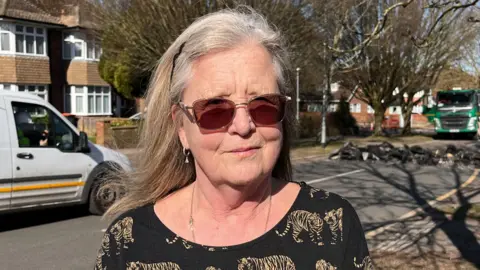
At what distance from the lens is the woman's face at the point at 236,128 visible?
65.4 inches

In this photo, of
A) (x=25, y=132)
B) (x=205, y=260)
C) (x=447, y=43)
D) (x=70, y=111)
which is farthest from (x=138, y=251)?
(x=70, y=111)

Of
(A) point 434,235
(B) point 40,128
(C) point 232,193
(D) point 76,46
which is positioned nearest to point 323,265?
(C) point 232,193

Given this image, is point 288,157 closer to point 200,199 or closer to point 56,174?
point 200,199

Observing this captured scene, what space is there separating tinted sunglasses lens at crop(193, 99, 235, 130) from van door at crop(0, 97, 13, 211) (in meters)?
6.37

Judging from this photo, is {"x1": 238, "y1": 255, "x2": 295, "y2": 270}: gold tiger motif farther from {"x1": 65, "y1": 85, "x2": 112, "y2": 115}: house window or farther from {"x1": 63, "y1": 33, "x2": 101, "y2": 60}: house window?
{"x1": 65, "y1": 85, "x2": 112, "y2": 115}: house window

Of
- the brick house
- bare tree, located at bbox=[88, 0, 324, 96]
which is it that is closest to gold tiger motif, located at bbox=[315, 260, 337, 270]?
bare tree, located at bbox=[88, 0, 324, 96]

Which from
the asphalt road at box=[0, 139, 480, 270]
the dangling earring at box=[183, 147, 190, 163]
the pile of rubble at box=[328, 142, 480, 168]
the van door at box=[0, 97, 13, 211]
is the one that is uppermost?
the dangling earring at box=[183, 147, 190, 163]

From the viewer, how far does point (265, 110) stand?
66.8 inches

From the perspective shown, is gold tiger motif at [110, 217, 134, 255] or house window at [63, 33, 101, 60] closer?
gold tiger motif at [110, 217, 134, 255]

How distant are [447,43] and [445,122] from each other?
5004 millimetres

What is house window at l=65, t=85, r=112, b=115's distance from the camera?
31.2 meters

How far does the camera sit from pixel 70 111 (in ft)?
103

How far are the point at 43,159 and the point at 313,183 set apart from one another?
6.41 metres

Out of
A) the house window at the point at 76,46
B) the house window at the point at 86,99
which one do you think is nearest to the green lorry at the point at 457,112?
the house window at the point at 86,99
